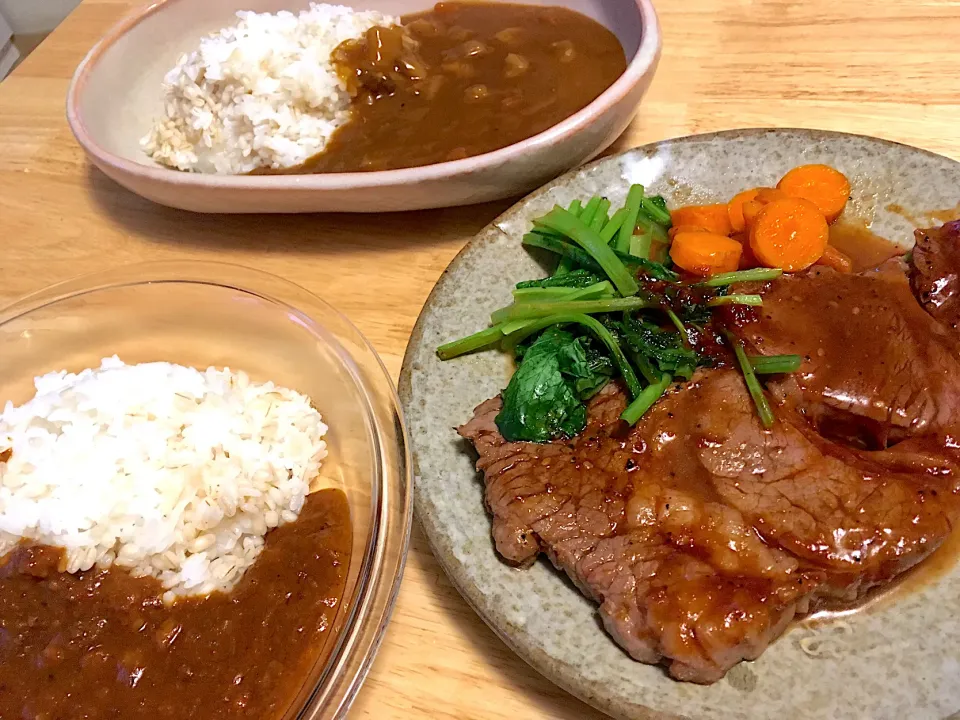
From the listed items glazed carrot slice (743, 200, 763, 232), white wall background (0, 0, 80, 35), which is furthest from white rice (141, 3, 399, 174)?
white wall background (0, 0, 80, 35)

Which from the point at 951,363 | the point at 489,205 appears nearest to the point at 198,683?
the point at 489,205

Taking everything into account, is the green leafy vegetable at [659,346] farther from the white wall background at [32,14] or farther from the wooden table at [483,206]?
the white wall background at [32,14]

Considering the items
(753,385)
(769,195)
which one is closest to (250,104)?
(769,195)

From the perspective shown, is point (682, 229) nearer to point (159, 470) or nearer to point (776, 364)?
point (776, 364)

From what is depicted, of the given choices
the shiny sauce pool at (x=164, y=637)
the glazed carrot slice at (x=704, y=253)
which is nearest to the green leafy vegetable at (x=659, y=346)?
the glazed carrot slice at (x=704, y=253)

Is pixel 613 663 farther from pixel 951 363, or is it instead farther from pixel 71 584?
pixel 71 584
